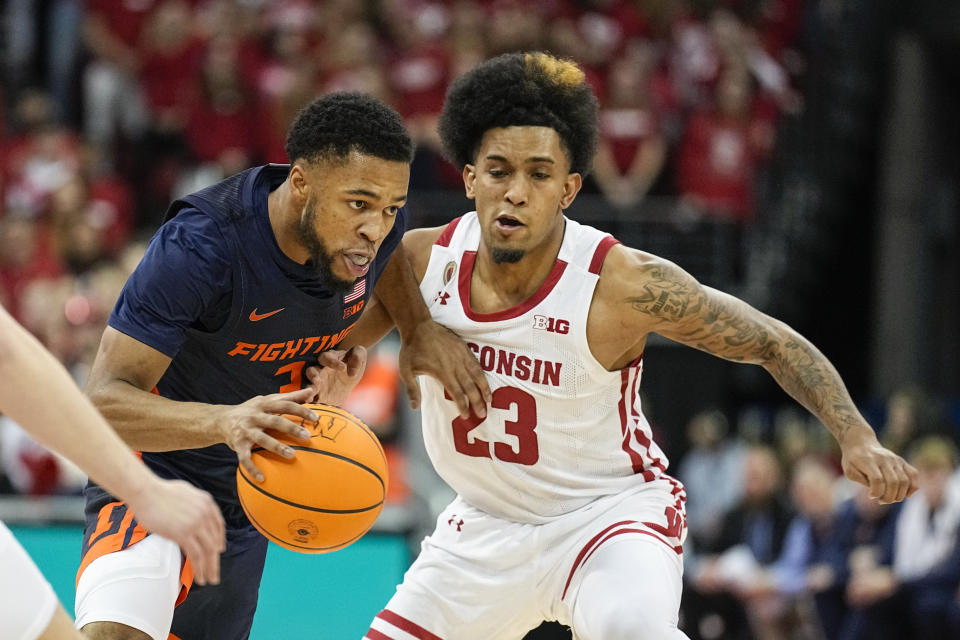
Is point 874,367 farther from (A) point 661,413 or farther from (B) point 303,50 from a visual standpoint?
(B) point 303,50

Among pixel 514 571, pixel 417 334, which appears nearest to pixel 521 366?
pixel 417 334

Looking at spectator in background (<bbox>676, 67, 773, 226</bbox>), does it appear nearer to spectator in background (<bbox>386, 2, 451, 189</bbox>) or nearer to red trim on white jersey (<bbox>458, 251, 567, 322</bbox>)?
spectator in background (<bbox>386, 2, 451, 189</bbox>)

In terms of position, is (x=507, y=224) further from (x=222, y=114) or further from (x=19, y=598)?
(x=222, y=114)

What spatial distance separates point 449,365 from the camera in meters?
4.91

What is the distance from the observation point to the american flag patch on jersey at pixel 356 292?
4824mm

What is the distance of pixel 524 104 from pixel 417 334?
0.94 metres

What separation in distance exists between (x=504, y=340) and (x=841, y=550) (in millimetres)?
5687

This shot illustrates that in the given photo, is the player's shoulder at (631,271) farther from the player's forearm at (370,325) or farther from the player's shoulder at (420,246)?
the player's forearm at (370,325)

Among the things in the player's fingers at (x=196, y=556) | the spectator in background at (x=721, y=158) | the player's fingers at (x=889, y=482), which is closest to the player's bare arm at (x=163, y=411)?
the player's fingers at (x=196, y=556)

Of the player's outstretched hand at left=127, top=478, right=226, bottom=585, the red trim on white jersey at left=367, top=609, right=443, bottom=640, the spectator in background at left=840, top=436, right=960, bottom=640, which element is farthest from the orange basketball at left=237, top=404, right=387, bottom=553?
the spectator in background at left=840, top=436, right=960, bottom=640

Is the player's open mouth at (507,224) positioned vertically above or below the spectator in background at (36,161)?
below

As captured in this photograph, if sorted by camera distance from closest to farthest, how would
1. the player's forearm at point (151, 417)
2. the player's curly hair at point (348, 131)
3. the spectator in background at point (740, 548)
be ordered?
1. the player's forearm at point (151, 417)
2. the player's curly hair at point (348, 131)
3. the spectator in background at point (740, 548)

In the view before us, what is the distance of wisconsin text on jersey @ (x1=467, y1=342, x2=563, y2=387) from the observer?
193 inches

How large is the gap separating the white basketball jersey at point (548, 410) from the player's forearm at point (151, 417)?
124cm
